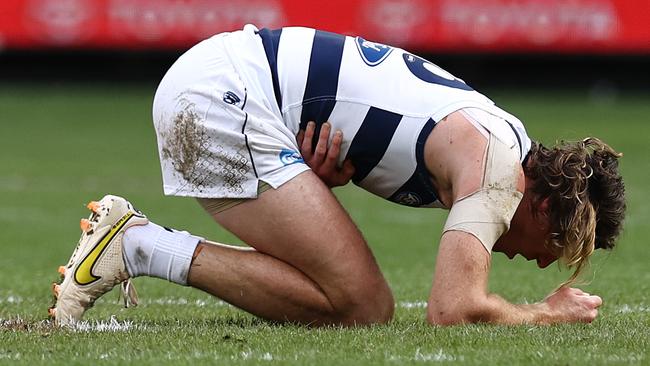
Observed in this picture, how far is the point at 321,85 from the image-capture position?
5199 millimetres

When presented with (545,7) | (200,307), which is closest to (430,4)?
(545,7)

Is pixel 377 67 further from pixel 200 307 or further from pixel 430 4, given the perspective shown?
pixel 430 4

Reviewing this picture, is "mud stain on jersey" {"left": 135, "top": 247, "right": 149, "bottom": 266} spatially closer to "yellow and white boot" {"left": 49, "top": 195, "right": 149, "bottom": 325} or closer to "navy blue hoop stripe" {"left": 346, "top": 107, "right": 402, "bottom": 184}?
"yellow and white boot" {"left": 49, "top": 195, "right": 149, "bottom": 325}

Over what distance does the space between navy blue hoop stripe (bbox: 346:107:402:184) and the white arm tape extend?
37cm

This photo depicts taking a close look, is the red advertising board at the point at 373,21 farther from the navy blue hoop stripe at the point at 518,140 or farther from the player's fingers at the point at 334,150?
the navy blue hoop stripe at the point at 518,140

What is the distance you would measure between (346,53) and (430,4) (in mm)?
14426

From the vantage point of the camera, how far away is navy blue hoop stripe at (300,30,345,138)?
5.20m

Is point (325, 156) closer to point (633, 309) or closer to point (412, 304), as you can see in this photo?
point (412, 304)

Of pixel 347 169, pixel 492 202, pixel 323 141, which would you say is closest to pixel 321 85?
pixel 323 141

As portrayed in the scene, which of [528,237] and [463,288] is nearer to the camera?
[463,288]

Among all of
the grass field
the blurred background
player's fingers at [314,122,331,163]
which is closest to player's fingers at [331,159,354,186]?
player's fingers at [314,122,331,163]

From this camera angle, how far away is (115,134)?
59.3 ft

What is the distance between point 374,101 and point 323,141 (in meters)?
0.27

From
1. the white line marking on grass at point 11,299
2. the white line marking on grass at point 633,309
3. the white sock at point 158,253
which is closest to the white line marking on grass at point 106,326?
the white sock at point 158,253
